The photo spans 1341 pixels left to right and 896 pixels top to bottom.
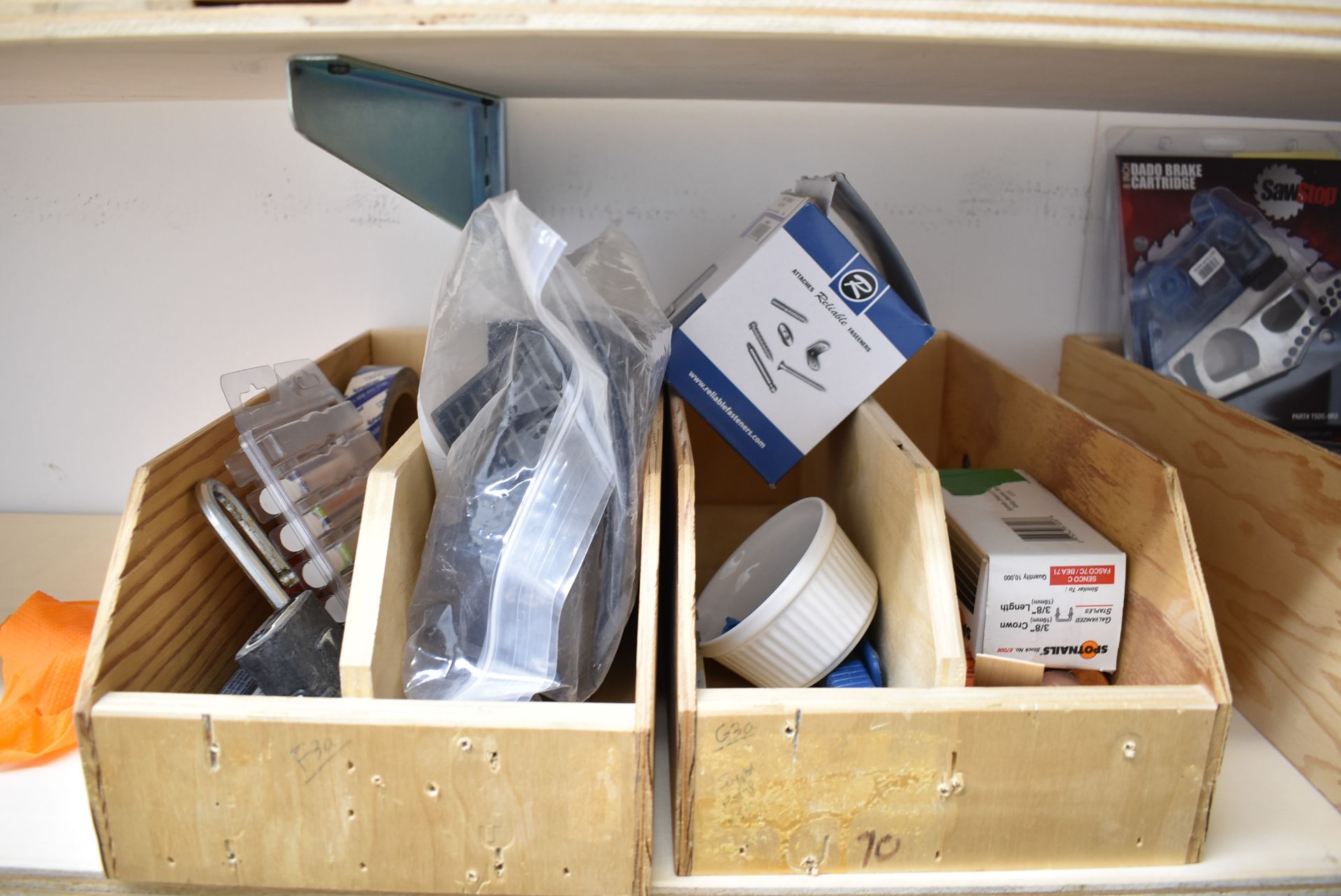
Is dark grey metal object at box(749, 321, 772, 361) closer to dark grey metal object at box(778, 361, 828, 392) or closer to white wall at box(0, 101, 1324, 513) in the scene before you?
dark grey metal object at box(778, 361, 828, 392)

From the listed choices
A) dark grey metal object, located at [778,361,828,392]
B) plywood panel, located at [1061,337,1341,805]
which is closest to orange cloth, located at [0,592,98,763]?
dark grey metal object, located at [778,361,828,392]

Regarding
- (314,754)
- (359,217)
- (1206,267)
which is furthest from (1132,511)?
(359,217)

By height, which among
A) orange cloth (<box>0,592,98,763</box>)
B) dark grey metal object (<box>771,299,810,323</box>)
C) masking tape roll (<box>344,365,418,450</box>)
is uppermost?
dark grey metal object (<box>771,299,810,323</box>)

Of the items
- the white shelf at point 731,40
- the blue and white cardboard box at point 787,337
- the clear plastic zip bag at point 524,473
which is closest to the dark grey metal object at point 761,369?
the blue and white cardboard box at point 787,337

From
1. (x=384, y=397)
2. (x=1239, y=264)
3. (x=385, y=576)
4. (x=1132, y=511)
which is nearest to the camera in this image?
(x=385, y=576)

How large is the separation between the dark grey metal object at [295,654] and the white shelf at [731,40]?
0.37 metres

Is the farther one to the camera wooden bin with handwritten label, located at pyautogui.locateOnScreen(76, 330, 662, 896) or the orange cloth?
the orange cloth

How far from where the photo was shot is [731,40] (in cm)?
49

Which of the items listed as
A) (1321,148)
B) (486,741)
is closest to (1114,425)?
(1321,148)

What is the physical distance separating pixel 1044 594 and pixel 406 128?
646 mm

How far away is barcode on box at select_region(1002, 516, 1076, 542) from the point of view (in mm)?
741

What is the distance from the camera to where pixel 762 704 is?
546mm

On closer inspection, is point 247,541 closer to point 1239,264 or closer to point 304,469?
A: point 304,469

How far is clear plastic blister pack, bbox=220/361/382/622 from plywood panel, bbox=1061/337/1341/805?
2.36ft
